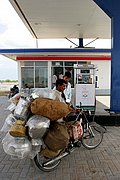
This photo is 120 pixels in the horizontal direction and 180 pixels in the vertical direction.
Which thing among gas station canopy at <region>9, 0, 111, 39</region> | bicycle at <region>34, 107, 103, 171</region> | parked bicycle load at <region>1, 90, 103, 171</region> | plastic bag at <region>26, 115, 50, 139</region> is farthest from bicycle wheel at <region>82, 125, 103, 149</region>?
gas station canopy at <region>9, 0, 111, 39</region>

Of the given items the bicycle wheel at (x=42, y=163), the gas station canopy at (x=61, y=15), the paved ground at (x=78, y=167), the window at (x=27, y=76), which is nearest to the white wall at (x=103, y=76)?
the gas station canopy at (x=61, y=15)

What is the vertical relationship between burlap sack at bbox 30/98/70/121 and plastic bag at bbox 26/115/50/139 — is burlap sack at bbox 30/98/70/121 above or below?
above

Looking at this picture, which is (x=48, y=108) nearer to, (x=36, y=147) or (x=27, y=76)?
(x=36, y=147)

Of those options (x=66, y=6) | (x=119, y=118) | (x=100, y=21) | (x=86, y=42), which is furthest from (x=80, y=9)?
(x=86, y=42)

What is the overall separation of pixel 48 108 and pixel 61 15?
33.9 feet

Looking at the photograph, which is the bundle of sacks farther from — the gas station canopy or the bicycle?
the gas station canopy

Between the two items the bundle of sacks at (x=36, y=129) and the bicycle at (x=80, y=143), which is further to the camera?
the bicycle at (x=80, y=143)

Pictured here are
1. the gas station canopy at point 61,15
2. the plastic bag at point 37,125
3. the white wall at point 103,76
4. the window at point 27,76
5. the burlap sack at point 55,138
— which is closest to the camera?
the plastic bag at point 37,125

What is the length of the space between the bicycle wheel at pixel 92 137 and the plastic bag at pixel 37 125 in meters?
1.61

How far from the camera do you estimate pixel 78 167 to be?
4.63 m

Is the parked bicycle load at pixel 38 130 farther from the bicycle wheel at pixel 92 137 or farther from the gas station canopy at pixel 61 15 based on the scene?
the gas station canopy at pixel 61 15

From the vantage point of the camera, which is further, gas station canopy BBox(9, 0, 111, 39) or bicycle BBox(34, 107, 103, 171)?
gas station canopy BBox(9, 0, 111, 39)

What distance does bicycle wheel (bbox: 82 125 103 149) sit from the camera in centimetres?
556

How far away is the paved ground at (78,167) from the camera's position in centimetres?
421
